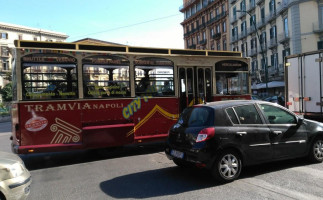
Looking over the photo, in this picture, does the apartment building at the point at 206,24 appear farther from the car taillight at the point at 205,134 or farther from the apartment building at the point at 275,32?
the car taillight at the point at 205,134

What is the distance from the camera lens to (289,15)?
33.8 metres

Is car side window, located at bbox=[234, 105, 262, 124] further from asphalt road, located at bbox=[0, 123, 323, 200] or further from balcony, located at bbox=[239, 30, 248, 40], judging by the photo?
balcony, located at bbox=[239, 30, 248, 40]

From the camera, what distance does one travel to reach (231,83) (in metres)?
10.0

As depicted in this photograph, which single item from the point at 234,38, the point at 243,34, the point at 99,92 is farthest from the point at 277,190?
the point at 234,38

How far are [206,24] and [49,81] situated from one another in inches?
2293

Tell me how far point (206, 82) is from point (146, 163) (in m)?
3.77

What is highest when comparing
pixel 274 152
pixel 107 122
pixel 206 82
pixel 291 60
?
pixel 291 60

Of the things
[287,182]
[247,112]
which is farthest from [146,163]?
[287,182]

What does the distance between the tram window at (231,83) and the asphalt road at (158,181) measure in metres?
3.65

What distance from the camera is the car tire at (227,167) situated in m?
5.21

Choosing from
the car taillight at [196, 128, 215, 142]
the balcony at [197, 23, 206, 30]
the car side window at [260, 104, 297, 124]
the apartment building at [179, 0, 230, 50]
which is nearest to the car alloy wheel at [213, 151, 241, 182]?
the car taillight at [196, 128, 215, 142]

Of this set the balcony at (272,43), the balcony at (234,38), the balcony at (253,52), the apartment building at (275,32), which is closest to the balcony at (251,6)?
the apartment building at (275,32)

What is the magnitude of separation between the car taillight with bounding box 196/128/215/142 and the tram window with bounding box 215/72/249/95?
4672 mm

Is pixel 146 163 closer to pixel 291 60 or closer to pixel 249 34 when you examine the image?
pixel 291 60
